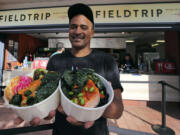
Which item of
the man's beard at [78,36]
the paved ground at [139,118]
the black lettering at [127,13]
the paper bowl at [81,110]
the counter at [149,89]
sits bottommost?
the paved ground at [139,118]

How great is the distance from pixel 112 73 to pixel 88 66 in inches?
6.9

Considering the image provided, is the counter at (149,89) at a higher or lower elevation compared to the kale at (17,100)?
lower

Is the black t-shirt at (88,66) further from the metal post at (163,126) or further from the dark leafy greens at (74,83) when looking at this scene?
the metal post at (163,126)

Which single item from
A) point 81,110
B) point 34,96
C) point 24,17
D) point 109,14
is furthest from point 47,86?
point 24,17

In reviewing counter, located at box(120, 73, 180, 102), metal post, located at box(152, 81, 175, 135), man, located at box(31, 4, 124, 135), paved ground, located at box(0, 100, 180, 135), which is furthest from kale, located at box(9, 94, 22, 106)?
counter, located at box(120, 73, 180, 102)

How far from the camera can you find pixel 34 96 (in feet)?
1.38

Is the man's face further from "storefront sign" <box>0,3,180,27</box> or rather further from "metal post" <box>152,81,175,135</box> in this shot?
"storefront sign" <box>0,3,180,27</box>

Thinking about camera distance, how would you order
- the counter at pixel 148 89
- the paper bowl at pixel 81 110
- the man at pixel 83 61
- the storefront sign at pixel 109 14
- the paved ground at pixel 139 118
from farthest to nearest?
the counter at pixel 148 89, the storefront sign at pixel 109 14, the paved ground at pixel 139 118, the man at pixel 83 61, the paper bowl at pixel 81 110

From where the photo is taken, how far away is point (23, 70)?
395cm

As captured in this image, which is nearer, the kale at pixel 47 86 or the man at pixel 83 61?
the kale at pixel 47 86

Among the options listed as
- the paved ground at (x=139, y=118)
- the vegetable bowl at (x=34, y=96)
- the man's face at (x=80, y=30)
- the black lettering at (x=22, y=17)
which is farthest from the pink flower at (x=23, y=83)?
the black lettering at (x=22, y=17)

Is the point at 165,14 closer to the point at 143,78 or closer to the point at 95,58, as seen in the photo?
the point at 143,78

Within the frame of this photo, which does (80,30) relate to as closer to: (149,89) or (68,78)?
(68,78)

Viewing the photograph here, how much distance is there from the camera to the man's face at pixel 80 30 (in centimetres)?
71
